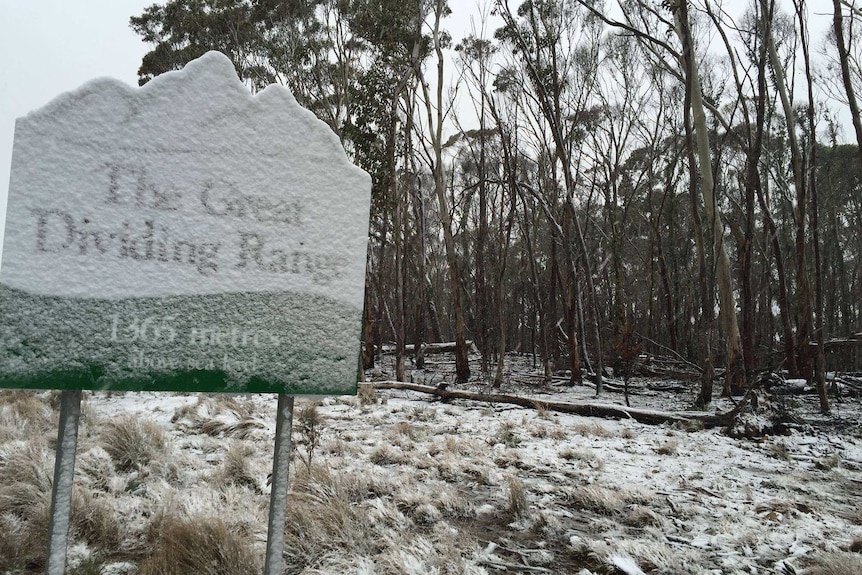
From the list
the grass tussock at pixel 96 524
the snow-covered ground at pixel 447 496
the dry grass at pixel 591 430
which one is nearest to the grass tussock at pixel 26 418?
the snow-covered ground at pixel 447 496

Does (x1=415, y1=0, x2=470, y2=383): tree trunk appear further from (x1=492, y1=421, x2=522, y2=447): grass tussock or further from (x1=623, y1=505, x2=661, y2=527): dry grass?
(x1=623, y1=505, x2=661, y2=527): dry grass

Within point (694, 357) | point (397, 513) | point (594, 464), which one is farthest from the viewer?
point (694, 357)

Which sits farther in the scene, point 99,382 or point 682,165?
point 682,165

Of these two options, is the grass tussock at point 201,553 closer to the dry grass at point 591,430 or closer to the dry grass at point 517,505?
the dry grass at point 517,505

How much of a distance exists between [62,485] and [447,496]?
6.41 ft

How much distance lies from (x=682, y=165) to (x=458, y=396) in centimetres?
1240

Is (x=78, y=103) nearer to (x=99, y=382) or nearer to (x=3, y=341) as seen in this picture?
(x=3, y=341)

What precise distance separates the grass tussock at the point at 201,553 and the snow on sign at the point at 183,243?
0.84 m

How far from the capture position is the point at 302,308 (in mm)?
1867

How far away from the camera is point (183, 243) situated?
1.74 meters

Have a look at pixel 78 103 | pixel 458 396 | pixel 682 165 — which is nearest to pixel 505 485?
pixel 78 103

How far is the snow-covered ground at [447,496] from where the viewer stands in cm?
236

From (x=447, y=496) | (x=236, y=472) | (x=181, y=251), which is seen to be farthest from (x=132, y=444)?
(x=181, y=251)

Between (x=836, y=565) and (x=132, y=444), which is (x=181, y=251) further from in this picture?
(x=836, y=565)
